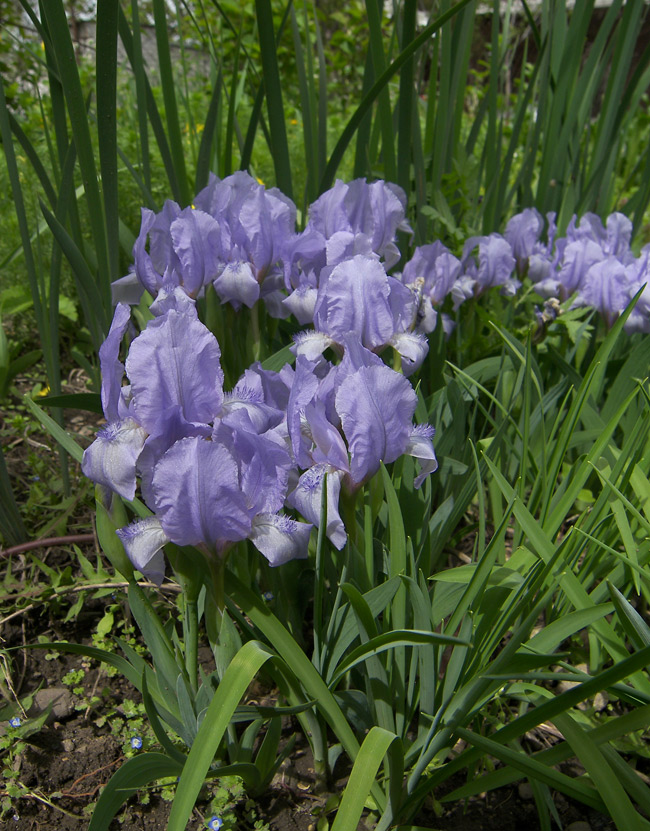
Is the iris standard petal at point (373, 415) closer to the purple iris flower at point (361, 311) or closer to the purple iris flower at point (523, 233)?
the purple iris flower at point (361, 311)

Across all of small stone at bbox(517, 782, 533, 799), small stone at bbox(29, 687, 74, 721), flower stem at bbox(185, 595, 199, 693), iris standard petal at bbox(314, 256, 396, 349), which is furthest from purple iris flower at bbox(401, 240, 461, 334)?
small stone at bbox(29, 687, 74, 721)

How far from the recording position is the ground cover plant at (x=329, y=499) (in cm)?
90

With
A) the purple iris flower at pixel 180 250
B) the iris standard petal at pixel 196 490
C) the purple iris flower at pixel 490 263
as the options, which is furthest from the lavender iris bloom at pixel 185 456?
the purple iris flower at pixel 490 263

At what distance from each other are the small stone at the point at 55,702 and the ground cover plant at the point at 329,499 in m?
0.03

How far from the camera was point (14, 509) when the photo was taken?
163 cm

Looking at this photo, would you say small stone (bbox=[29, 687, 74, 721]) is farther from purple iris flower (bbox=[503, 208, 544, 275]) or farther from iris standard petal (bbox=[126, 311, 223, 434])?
purple iris flower (bbox=[503, 208, 544, 275])

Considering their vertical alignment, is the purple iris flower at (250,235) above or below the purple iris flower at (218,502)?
above

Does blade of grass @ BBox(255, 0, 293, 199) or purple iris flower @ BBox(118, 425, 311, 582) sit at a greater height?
blade of grass @ BBox(255, 0, 293, 199)

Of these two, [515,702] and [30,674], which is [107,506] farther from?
[515,702]

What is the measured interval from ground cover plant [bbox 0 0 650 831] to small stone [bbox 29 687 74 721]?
0.11ft

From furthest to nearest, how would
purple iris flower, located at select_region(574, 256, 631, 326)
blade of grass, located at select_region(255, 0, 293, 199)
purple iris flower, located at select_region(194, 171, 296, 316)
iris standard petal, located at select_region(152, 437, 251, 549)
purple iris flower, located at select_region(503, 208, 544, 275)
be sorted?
purple iris flower, located at select_region(503, 208, 544, 275) → purple iris flower, located at select_region(574, 256, 631, 326) → blade of grass, located at select_region(255, 0, 293, 199) → purple iris flower, located at select_region(194, 171, 296, 316) → iris standard petal, located at select_region(152, 437, 251, 549)

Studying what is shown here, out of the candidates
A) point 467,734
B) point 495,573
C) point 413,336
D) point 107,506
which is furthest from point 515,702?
point 107,506

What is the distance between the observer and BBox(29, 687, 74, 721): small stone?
4.46ft

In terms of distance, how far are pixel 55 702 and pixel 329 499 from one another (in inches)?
33.6
